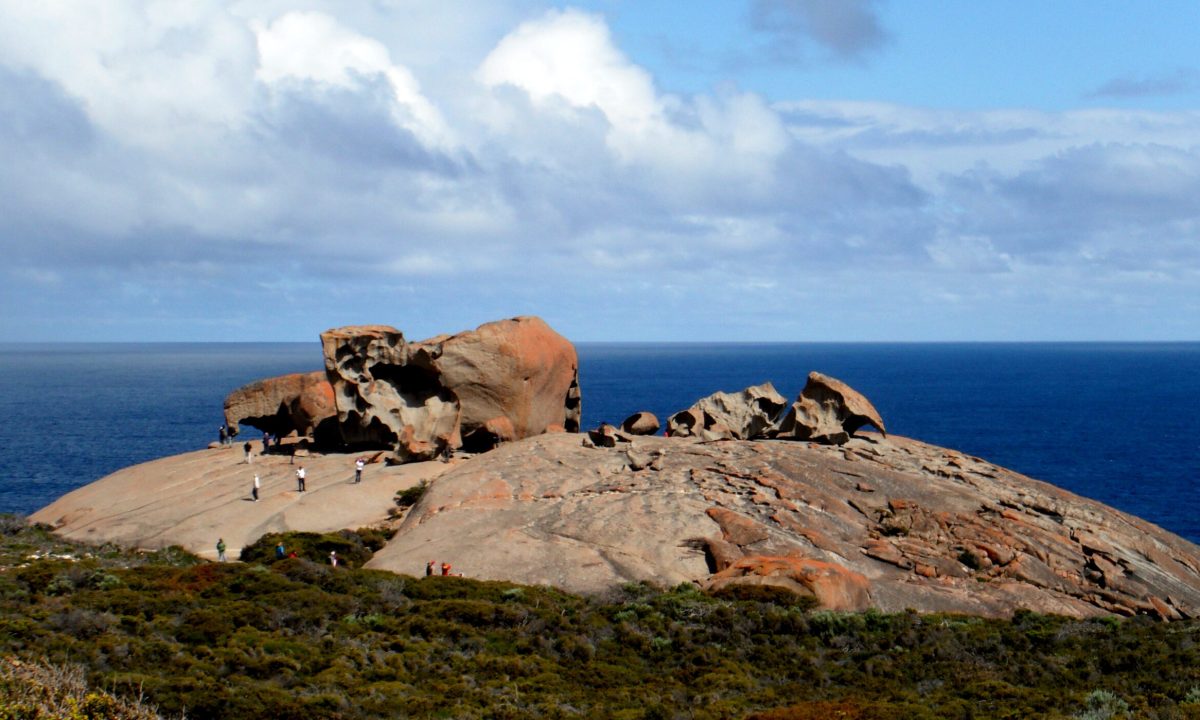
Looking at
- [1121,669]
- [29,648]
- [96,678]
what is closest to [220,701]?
[96,678]

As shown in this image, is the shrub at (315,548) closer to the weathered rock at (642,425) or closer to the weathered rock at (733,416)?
the weathered rock at (642,425)

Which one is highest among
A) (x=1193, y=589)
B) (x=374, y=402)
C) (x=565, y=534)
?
(x=374, y=402)

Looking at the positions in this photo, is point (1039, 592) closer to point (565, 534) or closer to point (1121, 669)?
point (1121, 669)

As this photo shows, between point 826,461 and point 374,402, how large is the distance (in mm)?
21792

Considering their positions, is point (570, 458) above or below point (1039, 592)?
above

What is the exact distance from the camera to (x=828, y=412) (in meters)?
48.9

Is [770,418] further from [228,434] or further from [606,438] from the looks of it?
[228,434]

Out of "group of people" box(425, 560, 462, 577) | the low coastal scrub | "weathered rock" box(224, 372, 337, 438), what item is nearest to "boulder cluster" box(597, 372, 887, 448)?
"group of people" box(425, 560, 462, 577)

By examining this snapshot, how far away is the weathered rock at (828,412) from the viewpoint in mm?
48156

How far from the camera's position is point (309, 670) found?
982 inches

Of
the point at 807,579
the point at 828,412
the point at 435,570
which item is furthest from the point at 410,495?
the point at 828,412

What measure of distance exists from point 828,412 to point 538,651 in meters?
24.9

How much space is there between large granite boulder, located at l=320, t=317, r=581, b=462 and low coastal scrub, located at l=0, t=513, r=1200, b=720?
17127 millimetres

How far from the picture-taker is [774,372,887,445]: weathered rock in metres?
48.2
